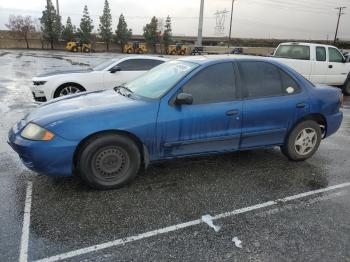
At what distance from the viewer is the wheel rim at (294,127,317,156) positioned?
5281 mm

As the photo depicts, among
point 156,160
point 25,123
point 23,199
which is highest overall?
point 25,123

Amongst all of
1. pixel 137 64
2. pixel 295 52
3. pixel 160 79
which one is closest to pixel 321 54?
pixel 295 52

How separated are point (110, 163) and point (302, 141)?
9.59ft

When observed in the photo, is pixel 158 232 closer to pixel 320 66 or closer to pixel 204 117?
pixel 204 117

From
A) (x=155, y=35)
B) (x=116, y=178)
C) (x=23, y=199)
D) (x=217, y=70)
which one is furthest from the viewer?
(x=155, y=35)

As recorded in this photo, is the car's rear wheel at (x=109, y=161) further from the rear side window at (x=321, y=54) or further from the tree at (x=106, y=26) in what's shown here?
the tree at (x=106, y=26)

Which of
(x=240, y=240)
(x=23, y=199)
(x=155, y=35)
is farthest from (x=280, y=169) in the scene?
(x=155, y=35)

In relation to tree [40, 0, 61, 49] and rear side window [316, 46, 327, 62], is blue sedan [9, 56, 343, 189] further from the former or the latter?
tree [40, 0, 61, 49]

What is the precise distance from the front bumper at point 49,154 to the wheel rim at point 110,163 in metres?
0.30

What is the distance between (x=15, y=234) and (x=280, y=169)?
11.6 ft

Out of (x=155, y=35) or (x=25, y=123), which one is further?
(x=155, y=35)

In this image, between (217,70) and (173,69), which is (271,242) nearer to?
(217,70)

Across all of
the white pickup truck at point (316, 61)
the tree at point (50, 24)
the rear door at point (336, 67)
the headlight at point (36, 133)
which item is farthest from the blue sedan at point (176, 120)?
the tree at point (50, 24)

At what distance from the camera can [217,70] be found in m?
4.67
